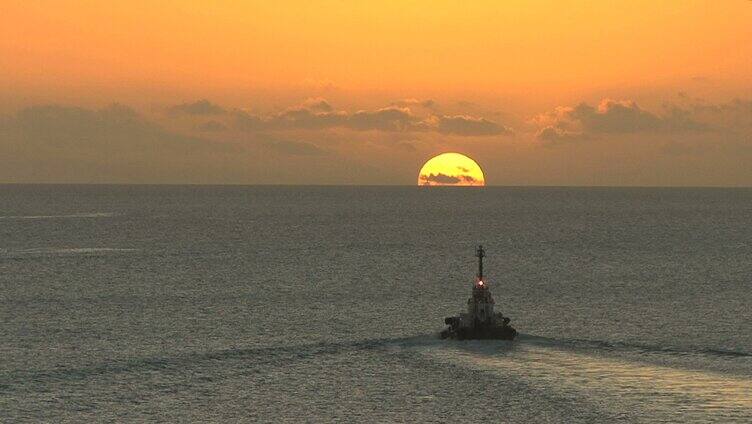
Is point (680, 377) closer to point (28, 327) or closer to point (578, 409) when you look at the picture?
point (578, 409)

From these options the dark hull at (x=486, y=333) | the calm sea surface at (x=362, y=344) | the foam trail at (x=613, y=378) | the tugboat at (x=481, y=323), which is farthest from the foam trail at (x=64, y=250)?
the foam trail at (x=613, y=378)

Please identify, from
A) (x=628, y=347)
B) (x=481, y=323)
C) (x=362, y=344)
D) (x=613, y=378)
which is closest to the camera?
(x=613, y=378)

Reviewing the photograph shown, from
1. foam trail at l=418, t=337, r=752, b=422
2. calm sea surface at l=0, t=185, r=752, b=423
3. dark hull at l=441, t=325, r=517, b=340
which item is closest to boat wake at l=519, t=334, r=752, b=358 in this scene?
calm sea surface at l=0, t=185, r=752, b=423

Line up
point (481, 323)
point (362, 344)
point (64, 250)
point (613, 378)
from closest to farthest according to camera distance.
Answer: point (613, 378) < point (481, 323) < point (362, 344) < point (64, 250)

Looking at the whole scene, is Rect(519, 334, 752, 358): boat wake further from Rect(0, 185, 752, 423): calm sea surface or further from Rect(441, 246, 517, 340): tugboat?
Rect(441, 246, 517, 340): tugboat

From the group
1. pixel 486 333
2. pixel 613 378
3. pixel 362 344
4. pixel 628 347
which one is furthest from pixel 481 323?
pixel 613 378

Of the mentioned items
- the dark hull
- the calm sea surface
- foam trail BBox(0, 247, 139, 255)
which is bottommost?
foam trail BBox(0, 247, 139, 255)

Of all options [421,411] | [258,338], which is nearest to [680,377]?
[421,411]

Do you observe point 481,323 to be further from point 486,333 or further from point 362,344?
point 362,344

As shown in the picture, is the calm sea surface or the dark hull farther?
the dark hull

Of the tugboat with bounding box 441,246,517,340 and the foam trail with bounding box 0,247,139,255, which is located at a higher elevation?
the tugboat with bounding box 441,246,517,340

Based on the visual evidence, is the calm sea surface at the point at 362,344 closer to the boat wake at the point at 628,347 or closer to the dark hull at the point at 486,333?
the boat wake at the point at 628,347

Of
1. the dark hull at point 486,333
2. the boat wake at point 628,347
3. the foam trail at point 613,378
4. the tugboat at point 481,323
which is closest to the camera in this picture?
the foam trail at point 613,378
